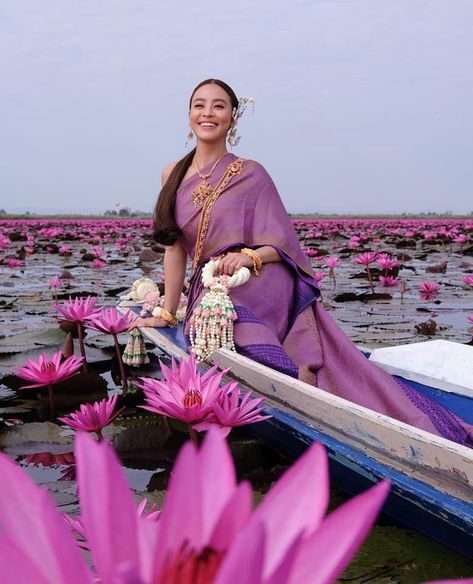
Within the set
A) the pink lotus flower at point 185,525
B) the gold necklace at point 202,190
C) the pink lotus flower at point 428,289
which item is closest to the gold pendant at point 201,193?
the gold necklace at point 202,190

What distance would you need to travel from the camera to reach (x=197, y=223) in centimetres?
214

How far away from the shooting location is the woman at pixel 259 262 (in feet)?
6.07

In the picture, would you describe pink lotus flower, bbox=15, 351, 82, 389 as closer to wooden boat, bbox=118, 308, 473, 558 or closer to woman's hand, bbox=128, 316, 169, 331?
wooden boat, bbox=118, 308, 473, 558

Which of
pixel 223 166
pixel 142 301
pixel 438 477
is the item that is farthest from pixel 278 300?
pixel 438 477

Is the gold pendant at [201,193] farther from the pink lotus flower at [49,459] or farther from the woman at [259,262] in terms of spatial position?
the pink lotus flower at [49,459]

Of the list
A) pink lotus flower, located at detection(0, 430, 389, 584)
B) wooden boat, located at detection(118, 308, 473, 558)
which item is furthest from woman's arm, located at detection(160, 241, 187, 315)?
pink lotus flower, located at detection(0, 430, 389, 584)

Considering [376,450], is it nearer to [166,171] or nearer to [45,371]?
[45,371]

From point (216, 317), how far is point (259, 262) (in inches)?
9.6

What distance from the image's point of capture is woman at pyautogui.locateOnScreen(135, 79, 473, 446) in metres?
1.85

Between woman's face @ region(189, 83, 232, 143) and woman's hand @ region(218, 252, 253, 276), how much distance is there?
0.41 metres

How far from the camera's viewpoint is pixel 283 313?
2.04 metres

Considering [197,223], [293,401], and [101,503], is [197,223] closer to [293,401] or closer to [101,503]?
[293,401]

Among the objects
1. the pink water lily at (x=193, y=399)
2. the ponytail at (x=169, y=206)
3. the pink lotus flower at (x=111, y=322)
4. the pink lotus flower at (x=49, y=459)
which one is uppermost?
the ponytail at (x=169, y=206)

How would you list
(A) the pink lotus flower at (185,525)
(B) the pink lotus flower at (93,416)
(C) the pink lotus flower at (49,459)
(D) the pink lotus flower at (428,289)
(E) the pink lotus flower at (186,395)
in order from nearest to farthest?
(A) the pink lotus flower at (185,525) < (E) the pink lotus flower at (186,395) < (B) the pink lotus flower at (93,416) < (C) the pink lotus flower at (49,459) < (D) the pink lotus flower at (428,289)
